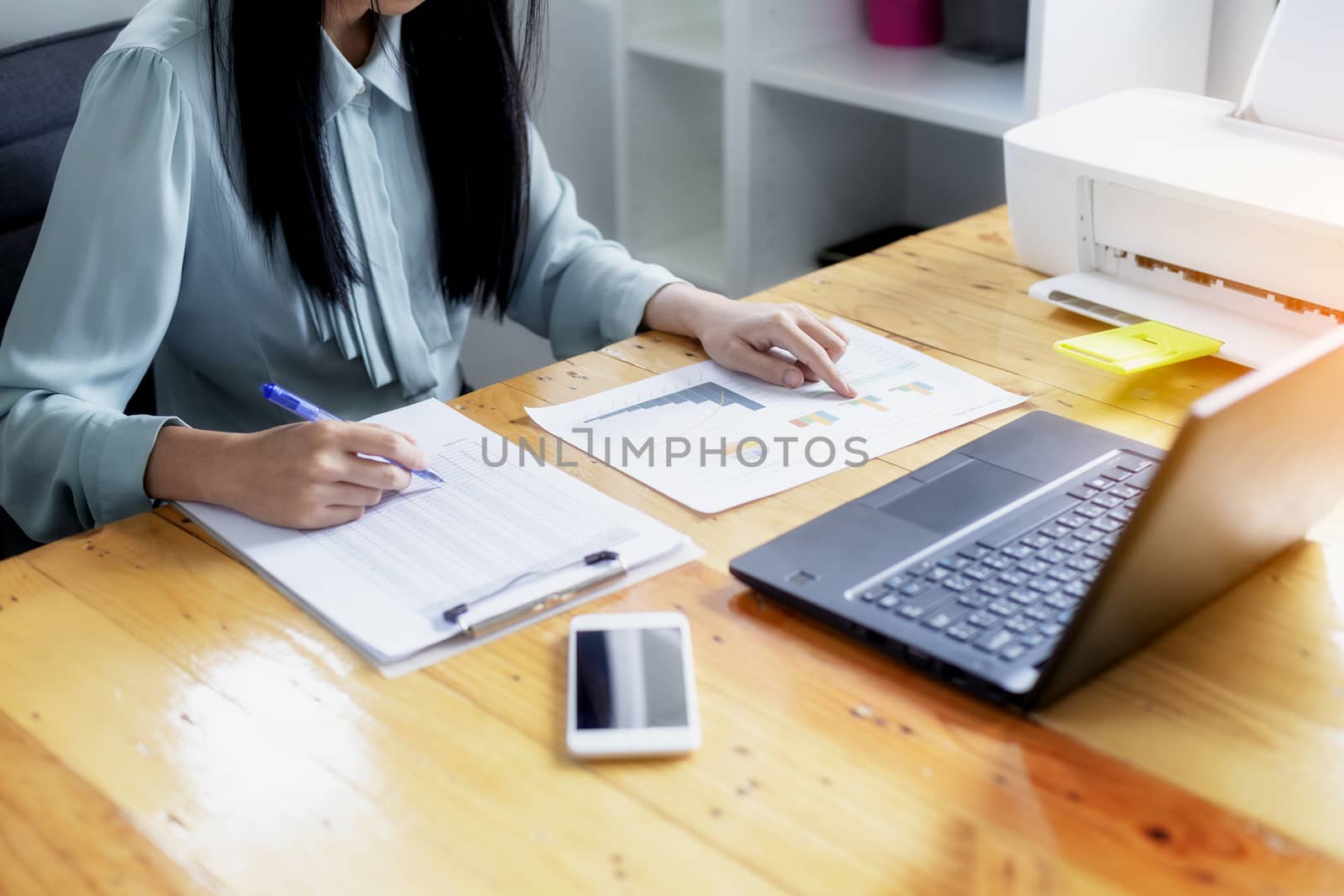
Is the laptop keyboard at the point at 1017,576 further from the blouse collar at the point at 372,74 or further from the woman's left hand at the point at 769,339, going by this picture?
the blouse collar at the point at 372,74

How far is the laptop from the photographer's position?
0.63m

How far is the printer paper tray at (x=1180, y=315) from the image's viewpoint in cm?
107

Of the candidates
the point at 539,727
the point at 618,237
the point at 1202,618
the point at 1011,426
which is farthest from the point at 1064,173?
the point at 618,237

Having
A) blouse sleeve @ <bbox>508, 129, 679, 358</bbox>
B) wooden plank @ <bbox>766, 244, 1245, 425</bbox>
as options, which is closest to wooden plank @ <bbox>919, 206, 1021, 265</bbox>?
wooden plank @ <bbox>766, 244, 1245, 425</bbox>

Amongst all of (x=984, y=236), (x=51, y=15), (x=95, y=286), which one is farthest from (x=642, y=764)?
(x=51, y=15)

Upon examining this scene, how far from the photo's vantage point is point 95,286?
1.00 meters

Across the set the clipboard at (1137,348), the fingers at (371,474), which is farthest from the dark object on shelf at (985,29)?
the fingers at (371,474)

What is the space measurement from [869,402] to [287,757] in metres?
0.55

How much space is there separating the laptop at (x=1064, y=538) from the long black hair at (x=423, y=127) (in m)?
0.54

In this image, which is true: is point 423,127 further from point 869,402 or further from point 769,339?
point 869,402

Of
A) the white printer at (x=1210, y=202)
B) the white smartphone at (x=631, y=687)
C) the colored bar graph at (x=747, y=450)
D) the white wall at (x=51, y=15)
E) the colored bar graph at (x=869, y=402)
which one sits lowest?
the white smartphone at (x=631, y=687)

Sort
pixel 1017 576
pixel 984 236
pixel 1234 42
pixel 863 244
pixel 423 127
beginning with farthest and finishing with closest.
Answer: pixel 863 244, pixel 1234 42, pixel 984 236, pixel 423 127, pixel 1017 576

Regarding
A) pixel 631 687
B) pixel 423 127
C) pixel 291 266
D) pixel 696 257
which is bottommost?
pixel 696 257

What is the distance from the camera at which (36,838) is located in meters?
0.62
